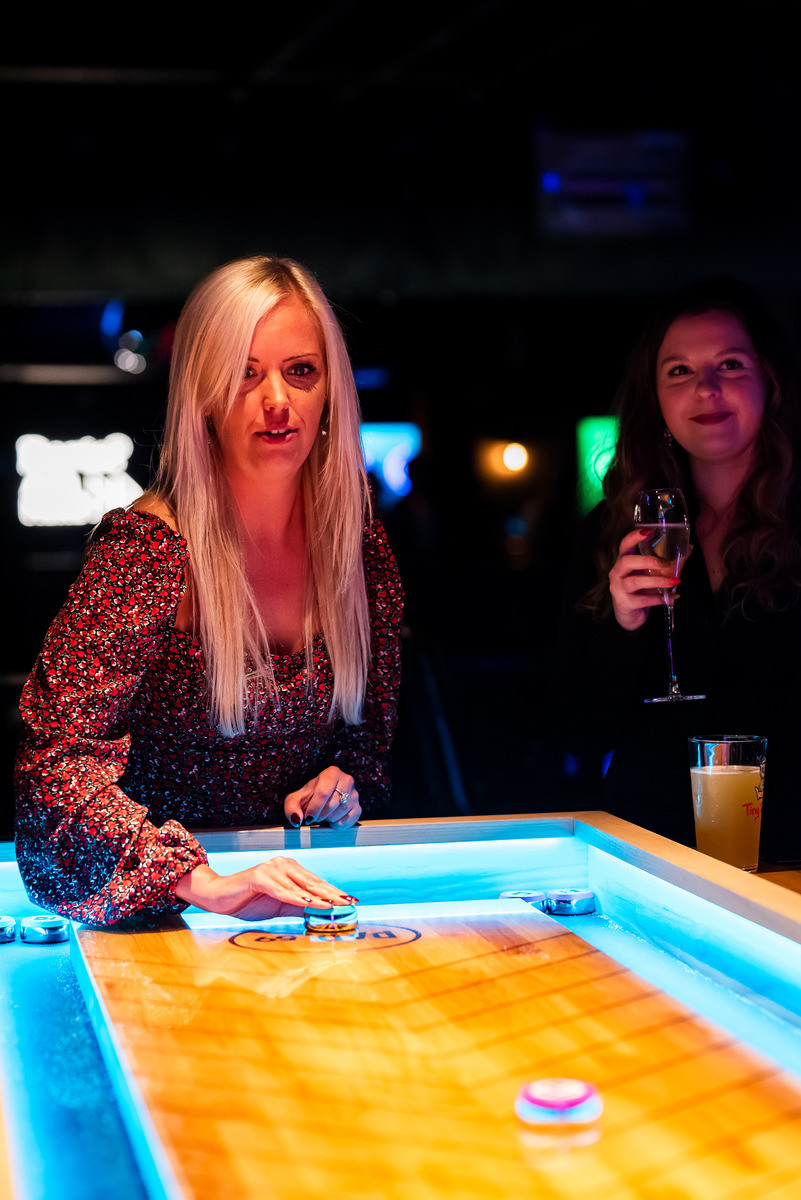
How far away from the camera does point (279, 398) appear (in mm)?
2078

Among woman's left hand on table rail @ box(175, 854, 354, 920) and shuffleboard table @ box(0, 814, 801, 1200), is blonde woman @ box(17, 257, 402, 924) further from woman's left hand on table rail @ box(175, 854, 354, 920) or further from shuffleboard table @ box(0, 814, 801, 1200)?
shuffleboard table @ box(0, 814, 801, 1200)

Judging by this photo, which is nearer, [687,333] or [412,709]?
[687,333]

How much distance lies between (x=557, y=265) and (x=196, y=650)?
6.43 meters

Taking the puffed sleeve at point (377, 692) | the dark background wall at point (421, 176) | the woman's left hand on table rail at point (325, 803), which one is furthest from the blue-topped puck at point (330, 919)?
the dark background wall at point (421, 176)

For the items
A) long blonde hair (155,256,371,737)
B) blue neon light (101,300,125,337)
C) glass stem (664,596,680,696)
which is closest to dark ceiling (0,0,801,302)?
blue neon light (101,300,125,337)

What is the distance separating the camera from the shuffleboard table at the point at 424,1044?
3.21ft

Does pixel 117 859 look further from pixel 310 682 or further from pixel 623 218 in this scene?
pixel 623 218

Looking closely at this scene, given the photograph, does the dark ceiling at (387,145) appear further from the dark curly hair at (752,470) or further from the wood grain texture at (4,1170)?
the wood grain texture at (4,1170)

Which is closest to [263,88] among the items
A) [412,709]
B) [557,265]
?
[557,265]

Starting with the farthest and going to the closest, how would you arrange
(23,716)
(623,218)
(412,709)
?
(623,218)
(412,709)
(23,716)

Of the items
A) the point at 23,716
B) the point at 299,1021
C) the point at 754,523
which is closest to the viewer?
the point at 299,1021

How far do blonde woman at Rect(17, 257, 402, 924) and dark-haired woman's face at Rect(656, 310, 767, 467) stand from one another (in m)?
0.69

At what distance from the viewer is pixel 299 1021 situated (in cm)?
130

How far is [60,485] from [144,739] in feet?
22.4
